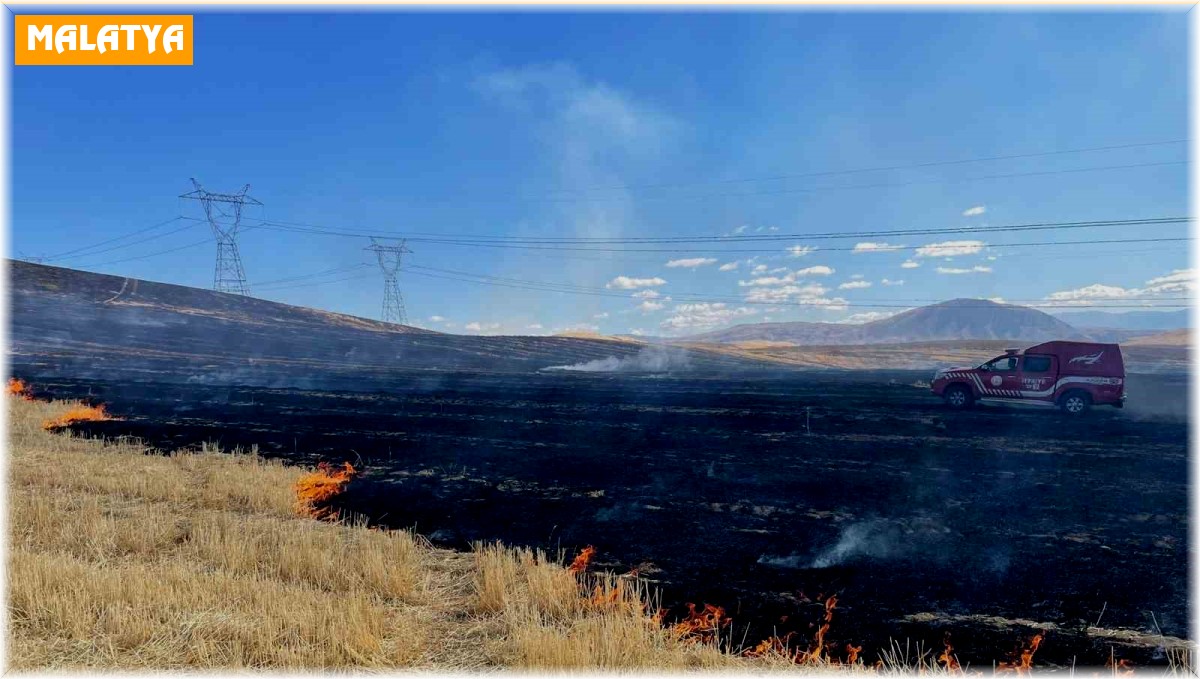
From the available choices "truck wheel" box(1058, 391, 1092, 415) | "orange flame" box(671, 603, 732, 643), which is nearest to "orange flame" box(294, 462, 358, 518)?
"orange flame" box(671, 603, 732, 643)

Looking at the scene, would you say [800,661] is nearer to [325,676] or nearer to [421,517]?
[325,676]

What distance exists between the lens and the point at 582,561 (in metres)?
8.48

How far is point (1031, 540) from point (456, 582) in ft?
26.6

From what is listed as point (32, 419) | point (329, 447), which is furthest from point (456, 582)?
point (32, 419)

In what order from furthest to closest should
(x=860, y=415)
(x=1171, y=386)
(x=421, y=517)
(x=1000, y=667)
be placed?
1. (x=1171, y=386)
2. (x=860, y=415)
3. (x=421, y=517)
4. (x=1000, y=667)

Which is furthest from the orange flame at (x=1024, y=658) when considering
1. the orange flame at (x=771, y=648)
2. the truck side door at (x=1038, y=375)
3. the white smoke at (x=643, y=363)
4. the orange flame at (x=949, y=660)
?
the white smoke at (x=643, y=363)

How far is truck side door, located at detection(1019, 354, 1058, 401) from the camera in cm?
2017

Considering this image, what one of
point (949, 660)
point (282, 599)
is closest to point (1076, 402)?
point (949, 660)

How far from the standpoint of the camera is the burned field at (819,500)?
7.04m

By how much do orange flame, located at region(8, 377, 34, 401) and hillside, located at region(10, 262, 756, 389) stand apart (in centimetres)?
537

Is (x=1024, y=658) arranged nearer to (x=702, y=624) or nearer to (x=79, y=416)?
(x=702, y=624)

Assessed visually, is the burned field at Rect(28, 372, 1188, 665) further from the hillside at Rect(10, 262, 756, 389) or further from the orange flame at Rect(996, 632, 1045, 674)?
the hillside at Rect(10, 262, 756, 389)

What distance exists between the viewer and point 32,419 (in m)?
18.5

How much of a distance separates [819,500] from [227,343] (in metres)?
61.4
